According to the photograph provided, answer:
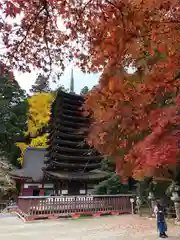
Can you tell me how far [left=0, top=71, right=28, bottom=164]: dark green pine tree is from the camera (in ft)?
117

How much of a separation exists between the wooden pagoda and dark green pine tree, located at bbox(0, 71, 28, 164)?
1285 centimetres

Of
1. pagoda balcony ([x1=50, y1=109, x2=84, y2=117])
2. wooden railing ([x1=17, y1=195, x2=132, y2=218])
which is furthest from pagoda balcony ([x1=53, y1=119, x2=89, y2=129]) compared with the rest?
wooden railing ([x1=17, y1=195, x2=132, y2=218])

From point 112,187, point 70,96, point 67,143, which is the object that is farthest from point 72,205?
point 70,96

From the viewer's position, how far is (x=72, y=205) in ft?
48.2

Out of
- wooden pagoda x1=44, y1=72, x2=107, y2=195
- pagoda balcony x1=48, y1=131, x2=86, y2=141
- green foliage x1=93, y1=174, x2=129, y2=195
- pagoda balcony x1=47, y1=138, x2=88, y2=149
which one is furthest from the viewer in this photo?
pagoda balcony x1=48, y1=131, x2=86, y2=141

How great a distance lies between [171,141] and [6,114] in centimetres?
3492

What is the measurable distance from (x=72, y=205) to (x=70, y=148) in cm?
896

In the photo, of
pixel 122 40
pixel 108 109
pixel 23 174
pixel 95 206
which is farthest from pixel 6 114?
pixel 122 40

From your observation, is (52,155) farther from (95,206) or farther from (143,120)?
(143,120)

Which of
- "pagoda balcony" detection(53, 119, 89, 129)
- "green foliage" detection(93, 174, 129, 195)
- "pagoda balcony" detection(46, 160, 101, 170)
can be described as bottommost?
"green foliage" detection(93, 174, 129, 195)

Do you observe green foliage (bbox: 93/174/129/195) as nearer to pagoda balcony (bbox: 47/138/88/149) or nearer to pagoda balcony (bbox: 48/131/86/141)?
pagoda balcony (bbox: 47/138/88/149)

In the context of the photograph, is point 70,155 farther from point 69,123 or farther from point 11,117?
point 11,117

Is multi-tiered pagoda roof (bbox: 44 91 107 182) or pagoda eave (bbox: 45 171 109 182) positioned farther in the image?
multi-tiered pagoda roof (bbox: 44 91 107 182)

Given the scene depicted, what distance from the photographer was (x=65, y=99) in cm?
2584
